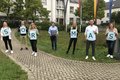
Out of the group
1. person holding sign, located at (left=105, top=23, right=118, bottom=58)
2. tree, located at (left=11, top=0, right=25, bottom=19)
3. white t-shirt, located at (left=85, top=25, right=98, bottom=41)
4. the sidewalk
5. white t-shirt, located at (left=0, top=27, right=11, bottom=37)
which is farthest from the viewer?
tree, located at (left=11, top=0, right=25, bottom=19)

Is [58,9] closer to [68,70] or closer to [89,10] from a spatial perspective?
[89,10]

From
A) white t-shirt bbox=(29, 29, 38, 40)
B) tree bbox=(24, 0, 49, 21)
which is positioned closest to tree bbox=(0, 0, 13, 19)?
tree bbox=(24, 0, 49, 21)

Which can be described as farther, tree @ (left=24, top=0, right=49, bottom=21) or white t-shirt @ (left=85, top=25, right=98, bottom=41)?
tree @ (left=24, top=0, right=49, bottom=21)

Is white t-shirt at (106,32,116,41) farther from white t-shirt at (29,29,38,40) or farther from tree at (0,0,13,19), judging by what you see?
tree at (0,0,13,19)

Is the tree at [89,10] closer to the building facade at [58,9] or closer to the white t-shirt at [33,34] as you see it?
the building facade at [58,9]

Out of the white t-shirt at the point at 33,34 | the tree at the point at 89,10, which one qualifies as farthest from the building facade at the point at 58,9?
the white t-shirt at the point at 33,34

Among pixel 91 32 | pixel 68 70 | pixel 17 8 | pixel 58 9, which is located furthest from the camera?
pixel 58 9

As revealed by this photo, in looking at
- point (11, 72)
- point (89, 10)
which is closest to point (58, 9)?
point (89, 10)

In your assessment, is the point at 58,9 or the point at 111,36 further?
the point at 58,9

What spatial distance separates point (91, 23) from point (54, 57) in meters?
2.53

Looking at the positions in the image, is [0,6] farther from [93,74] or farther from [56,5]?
[93,74]

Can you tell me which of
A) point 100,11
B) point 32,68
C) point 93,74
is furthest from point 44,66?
point 100,11

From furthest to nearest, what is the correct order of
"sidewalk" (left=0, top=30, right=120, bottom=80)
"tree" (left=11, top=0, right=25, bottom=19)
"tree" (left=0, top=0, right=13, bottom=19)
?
"tree" (left=11, top=0, right=25, bottom=19) → "tree" (left=0, top=0, right=13, bottom=19) → "sidewalk" (left=0, top=30, right=120, bottom=80)

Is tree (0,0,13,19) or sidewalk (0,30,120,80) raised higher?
tree (0,0,13,19)
